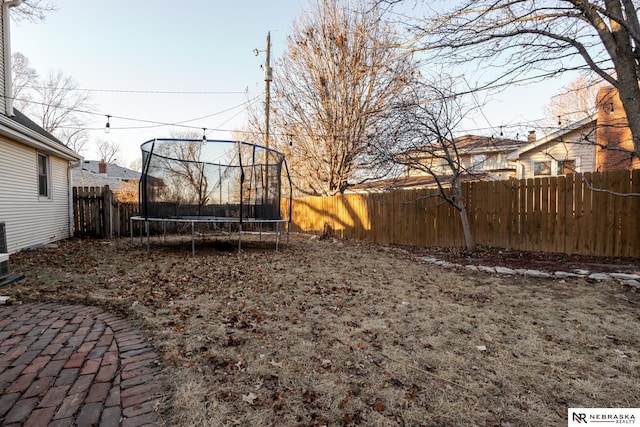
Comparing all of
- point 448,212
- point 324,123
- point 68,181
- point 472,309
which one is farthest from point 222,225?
point 472,309

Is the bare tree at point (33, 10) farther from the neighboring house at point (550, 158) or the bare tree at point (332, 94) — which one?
the neighboring house at point (550, 158)

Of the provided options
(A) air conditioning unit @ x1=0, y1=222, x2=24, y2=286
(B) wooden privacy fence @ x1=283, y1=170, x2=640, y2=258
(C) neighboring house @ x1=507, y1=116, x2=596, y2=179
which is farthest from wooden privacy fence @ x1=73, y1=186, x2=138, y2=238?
(C) neighboring house @ x1=507, y1=116, x2=596, y2=179

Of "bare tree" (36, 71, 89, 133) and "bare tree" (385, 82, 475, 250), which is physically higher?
"bare tree" (36, 71, 89, 133)

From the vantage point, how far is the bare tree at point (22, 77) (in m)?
19.1

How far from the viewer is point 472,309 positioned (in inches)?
136

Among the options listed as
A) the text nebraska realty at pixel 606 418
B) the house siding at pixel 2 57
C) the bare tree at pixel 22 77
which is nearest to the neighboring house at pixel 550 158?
the text nebraska realty at pixel 606 418

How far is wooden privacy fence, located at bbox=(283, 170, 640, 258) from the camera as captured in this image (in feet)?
18.6

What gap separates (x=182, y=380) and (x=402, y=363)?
1.47 meters

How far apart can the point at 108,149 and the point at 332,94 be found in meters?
32.8

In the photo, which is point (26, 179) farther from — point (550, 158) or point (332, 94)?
point (550, 158)

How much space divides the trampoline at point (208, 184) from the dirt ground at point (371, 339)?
8.16 feet

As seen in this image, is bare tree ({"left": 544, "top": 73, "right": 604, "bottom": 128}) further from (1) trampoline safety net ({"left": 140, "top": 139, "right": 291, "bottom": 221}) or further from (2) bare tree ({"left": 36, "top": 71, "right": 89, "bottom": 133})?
(2) bare tree ({"left": 36, "top": 71, "right": 89, "bottom": 133})

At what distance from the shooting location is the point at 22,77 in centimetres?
1945

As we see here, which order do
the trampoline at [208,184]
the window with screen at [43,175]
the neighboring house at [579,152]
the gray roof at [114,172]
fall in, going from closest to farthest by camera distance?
the trampoline at [208,184] → the window with screen at [43,175] → the neighboring house at [579,152] → the gray roof at [114,172]
